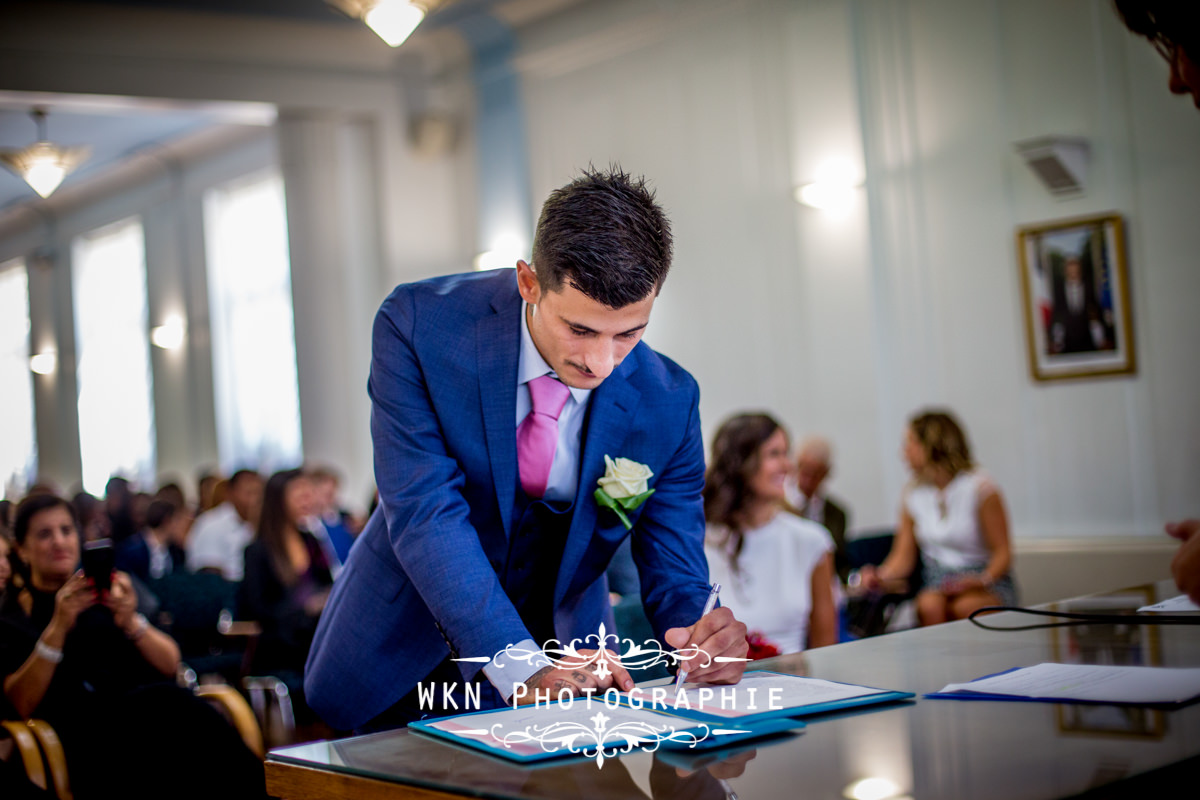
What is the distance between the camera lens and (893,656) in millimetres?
1720

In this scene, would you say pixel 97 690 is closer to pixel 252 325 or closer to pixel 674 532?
pixel 674 532

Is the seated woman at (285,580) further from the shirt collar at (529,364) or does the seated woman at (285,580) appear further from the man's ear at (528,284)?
the man's ear at (528,284)

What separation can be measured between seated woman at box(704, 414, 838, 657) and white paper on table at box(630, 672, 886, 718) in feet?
6.95

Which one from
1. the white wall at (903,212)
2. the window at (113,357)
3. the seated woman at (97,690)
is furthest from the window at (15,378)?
the seated woman at (97,690)

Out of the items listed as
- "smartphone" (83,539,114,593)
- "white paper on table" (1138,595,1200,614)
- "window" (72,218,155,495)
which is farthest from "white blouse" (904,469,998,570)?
"window" (72,218,155,495)

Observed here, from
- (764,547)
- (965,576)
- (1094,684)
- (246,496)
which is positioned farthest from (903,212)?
(1094,684)

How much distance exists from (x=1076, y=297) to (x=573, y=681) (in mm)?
4962

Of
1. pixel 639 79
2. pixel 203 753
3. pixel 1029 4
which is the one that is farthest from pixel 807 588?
pixel 639 79

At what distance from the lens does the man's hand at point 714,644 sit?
151cm

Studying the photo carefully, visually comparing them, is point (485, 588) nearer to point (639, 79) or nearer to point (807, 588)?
point (807, 588)

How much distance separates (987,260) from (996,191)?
0.35 meters

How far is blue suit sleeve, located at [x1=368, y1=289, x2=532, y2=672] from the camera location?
5.22 feet

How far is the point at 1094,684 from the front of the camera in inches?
54.3

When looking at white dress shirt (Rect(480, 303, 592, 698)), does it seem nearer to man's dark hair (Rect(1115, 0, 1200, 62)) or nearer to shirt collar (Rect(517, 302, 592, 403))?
shirt collar (Rect(517, 302, 592, 403))
